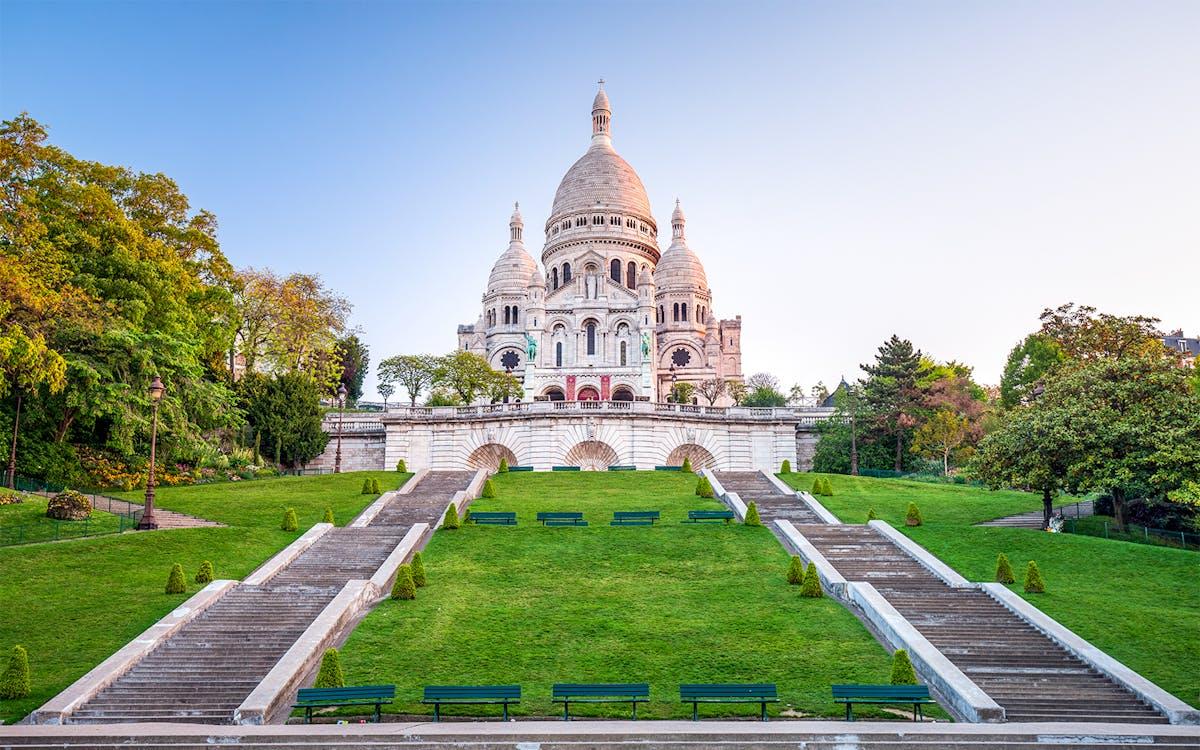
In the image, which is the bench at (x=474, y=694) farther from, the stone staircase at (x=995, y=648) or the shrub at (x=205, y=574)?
the shrub at (x=205, y=574)

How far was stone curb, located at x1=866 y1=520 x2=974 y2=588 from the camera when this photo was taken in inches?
972

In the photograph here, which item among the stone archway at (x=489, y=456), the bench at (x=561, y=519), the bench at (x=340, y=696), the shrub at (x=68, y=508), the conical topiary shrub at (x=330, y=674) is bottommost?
the bench at (x=340, y=696)

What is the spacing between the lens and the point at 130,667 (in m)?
18.6

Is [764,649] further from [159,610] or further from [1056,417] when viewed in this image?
[1056,417]

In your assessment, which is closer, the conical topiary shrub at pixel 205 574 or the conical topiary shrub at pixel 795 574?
the conical topiary shrub at pixel 205 574

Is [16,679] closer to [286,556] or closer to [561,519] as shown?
[286,556]

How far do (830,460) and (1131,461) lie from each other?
23.8 meters

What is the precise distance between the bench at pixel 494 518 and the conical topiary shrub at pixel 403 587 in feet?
27.1

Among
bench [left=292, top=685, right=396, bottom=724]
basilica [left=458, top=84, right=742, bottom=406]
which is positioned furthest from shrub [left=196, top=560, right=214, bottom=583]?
basilica [left=458, top=84, right=742, bottom=406]

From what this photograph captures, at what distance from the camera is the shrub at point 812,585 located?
23.4m

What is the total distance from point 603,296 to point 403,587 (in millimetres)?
63356

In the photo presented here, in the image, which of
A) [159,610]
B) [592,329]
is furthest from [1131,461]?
[592,329]

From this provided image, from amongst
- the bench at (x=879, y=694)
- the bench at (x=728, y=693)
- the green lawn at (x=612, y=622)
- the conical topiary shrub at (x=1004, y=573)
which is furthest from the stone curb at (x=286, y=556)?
the conical topiary shrub at (x=1004, y=573)

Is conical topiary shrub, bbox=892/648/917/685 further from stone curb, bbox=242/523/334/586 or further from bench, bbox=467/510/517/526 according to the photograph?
bench, bbox=467/510/517/526
